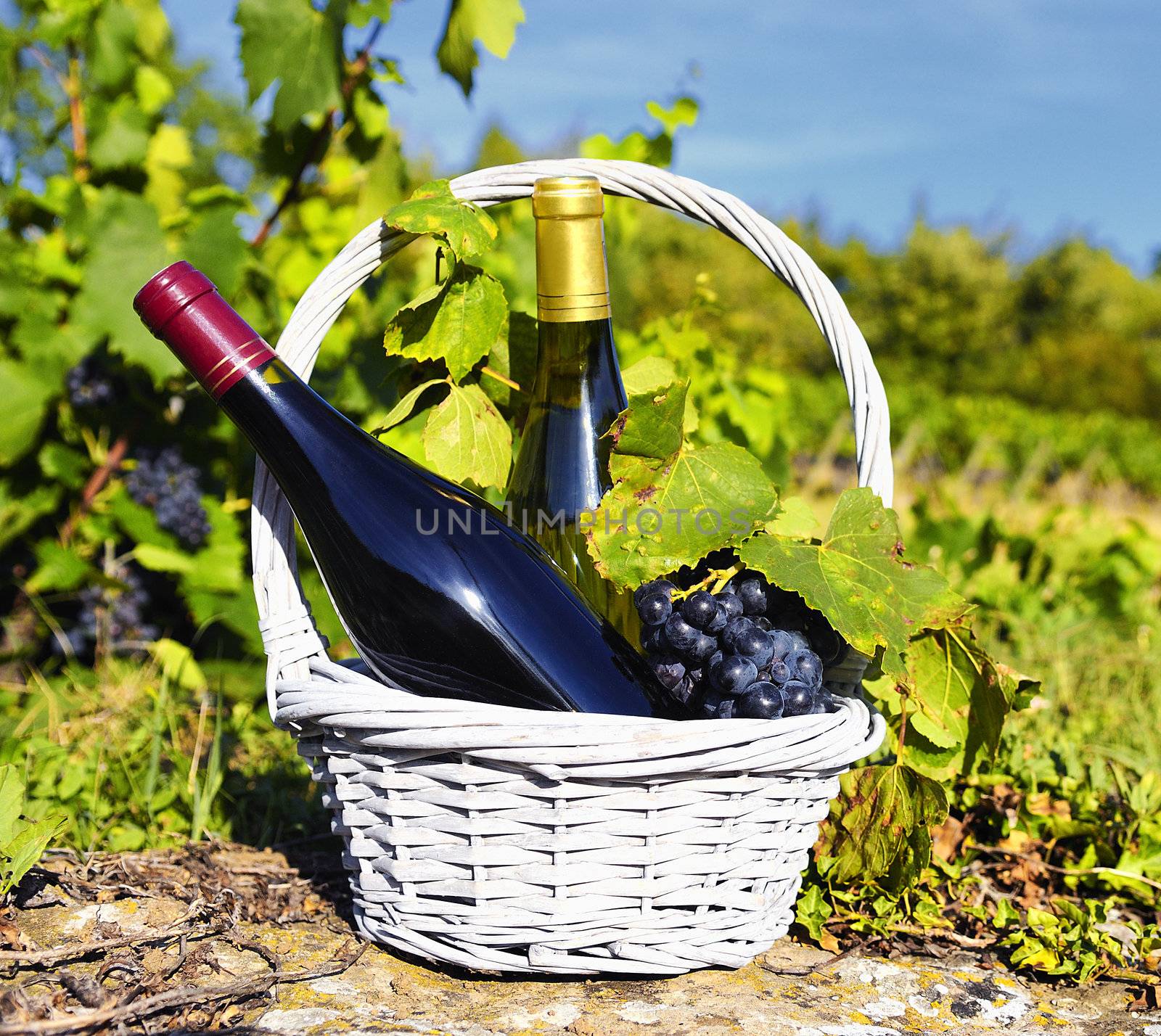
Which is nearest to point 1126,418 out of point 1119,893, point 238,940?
point 1119,893

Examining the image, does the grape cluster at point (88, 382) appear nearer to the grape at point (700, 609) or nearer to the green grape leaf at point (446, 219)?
the green grape leaf at point (446, 219)

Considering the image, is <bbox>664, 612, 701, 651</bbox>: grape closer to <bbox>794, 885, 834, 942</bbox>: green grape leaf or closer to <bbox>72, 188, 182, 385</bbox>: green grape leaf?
<bbox>794, 885, 834, 942</bbox>: green grape leaf

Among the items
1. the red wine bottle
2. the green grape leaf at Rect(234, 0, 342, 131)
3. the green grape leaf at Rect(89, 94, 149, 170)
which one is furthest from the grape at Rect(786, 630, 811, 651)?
the green grape leaf at Rect(89, 94, 149, 170)

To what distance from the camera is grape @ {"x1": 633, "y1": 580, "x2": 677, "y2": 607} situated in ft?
3.78

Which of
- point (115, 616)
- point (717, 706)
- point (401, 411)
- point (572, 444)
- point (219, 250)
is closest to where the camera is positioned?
point (717, 706)

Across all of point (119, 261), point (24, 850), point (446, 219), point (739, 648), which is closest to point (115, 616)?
point (119, 261)

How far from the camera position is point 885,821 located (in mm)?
1262

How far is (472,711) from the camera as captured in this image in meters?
0.99

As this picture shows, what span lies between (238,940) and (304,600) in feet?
1.31

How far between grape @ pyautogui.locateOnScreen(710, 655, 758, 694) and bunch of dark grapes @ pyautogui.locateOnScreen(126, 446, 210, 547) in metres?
1.73

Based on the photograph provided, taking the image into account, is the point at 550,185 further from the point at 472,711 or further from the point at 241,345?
the point at 472,711

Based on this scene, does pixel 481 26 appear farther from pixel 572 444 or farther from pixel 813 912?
pixel 813 912

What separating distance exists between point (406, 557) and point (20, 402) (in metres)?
1.53

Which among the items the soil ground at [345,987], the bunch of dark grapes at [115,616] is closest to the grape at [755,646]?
the soil ground at [345,987]
